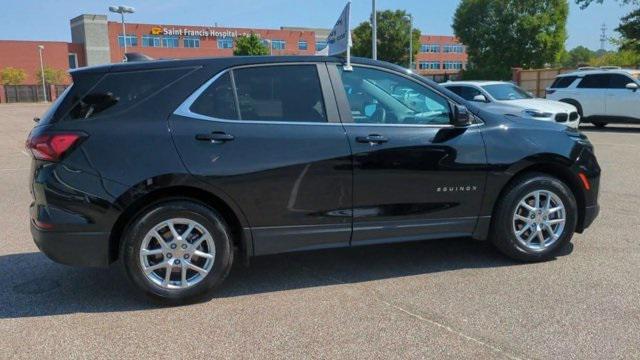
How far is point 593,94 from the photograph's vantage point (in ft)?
57.9

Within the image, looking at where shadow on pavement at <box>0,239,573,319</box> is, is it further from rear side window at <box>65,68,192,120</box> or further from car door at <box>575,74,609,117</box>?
car door at <box>575,74,609,117</box>

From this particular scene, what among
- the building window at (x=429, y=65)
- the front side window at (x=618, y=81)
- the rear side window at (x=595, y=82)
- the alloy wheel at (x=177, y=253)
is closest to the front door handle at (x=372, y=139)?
the alloy wheel at (x=177, y=253)

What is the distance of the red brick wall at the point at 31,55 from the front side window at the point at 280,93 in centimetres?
8457

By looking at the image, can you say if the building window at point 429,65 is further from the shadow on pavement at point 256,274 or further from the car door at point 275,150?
the car door at point 275,150

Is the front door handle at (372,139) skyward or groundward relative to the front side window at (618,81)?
groundward

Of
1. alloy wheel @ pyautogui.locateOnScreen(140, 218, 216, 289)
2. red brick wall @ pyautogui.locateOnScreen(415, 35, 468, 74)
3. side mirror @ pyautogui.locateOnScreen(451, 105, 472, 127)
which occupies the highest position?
red brick wall @ pyautogui.locateOnScreen(415, 35, 468, 74)

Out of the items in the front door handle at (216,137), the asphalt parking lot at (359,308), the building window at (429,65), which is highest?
the building window at (429,65)

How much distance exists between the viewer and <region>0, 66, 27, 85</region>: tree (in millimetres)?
75000

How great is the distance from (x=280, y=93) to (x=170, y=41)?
90.6 metres

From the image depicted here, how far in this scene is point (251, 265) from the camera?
509cm

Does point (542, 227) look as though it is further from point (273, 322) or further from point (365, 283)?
point (273, 322)

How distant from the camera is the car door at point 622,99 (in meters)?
16.8

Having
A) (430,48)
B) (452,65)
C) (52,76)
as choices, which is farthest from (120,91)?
(452,65)

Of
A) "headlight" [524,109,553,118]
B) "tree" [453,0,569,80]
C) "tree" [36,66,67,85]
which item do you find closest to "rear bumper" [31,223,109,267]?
"headlight" [524,109,553,118]
